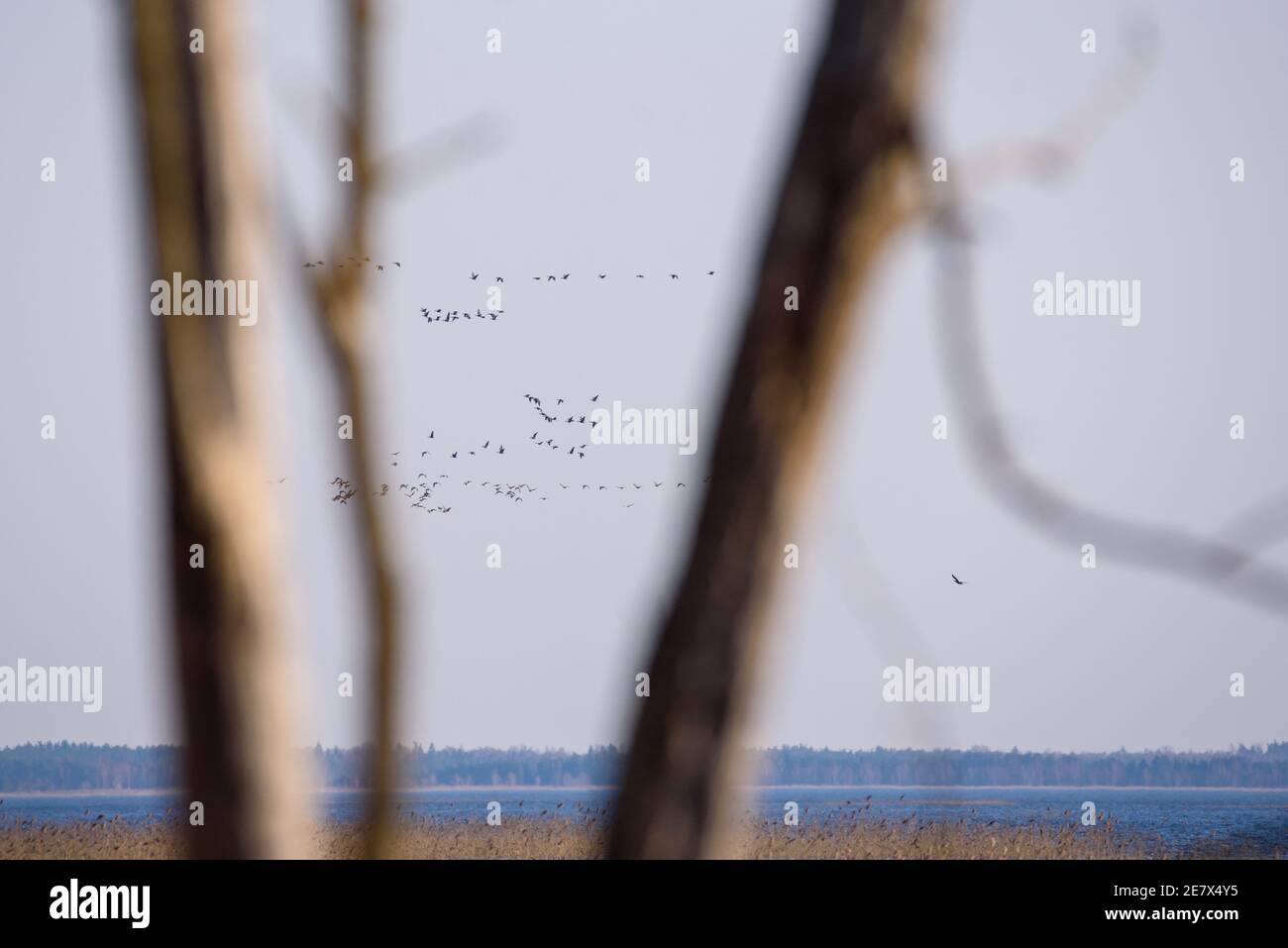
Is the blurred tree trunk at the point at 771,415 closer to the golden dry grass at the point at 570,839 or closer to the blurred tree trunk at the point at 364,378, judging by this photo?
the blurred tree trunk at the point at 364,378

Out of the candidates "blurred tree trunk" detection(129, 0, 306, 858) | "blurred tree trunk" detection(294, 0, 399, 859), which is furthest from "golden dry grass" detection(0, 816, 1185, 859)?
"blurred tree trunk" detection(129, 0, 306, 858)

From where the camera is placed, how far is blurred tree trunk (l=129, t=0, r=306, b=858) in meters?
1.15

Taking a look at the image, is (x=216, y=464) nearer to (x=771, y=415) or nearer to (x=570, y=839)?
(x=771, y=415)

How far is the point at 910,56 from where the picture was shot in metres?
1.25

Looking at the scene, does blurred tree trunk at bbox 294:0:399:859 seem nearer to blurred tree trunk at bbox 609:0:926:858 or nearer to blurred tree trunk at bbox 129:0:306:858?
blurred tree trunk at bbox 129:0:306:858

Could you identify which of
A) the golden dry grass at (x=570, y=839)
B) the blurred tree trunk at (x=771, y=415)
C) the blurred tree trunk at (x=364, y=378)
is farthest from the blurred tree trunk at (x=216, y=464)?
the golden dry grass at (x=570, y=839)

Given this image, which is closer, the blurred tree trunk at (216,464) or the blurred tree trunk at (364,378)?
the blurred tree trunk at (216,464)

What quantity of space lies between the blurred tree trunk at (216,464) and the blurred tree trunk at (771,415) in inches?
14.8

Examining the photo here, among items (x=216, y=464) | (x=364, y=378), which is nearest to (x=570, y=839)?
(x=364, y=378)

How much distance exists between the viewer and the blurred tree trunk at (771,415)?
1.19 meters
